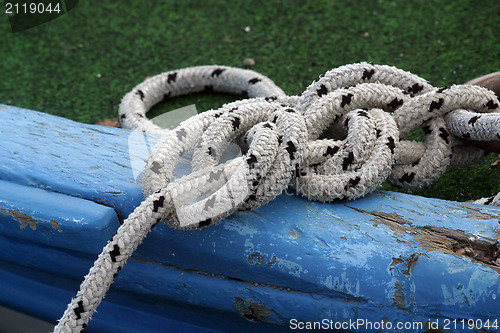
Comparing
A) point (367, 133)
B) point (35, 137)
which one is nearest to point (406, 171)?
point (367, 133)

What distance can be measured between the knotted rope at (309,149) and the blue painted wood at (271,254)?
2.0 inches

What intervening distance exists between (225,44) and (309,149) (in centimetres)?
121

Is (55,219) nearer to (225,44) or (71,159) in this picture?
(71,159)

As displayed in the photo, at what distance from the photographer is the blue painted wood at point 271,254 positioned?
0.78m

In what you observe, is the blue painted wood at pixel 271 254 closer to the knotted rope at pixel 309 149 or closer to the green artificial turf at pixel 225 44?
the knotted rope at pixel 309 149

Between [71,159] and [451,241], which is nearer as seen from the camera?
[451,241]

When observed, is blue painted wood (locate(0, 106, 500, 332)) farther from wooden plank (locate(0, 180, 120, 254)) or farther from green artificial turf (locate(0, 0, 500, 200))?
green artificial turf (locate(0, 0, 500, 200))

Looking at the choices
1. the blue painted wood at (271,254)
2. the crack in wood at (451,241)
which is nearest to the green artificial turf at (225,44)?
the blue painted wood at (271,254)

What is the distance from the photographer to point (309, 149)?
937 millimetres

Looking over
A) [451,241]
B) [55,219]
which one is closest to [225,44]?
[55,219]

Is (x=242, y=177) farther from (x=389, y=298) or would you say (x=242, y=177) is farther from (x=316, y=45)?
(x=316, y=45)

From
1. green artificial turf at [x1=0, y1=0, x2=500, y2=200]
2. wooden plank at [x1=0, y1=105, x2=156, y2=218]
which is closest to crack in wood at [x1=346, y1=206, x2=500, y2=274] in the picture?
wooden plank at [x1=0, y1=105, x2=156, y2=218]

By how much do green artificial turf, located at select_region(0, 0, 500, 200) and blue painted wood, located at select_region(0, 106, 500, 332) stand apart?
2.79 ft

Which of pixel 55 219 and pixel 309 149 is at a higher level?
pixel 309 149
